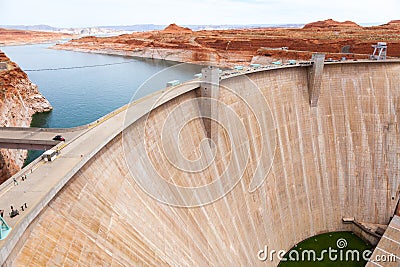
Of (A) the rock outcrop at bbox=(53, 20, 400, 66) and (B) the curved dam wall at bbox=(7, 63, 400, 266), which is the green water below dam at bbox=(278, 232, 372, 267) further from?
(A) the rock outcrop at bbox=(53, 20, 400, 66)

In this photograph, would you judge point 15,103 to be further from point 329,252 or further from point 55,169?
point 329,252

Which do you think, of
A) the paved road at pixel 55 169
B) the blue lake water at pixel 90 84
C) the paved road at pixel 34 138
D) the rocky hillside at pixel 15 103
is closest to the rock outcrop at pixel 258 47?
the blue lake water at pixel 90 84

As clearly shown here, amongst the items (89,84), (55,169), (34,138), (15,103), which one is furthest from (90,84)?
(55,169)

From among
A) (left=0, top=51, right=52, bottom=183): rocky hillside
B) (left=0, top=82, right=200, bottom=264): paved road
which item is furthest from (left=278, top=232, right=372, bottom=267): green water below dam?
(left=0, top=51, right=52, bottom=183): rocky hillside

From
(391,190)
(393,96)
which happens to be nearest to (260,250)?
(391,190)

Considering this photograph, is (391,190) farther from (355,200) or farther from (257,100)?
(257,100)
